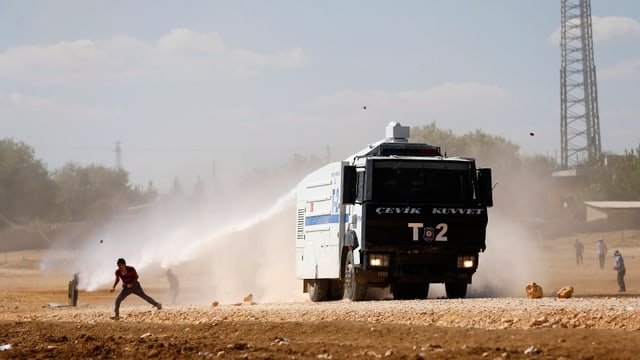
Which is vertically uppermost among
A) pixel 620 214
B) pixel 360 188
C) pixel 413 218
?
pixel 620 214

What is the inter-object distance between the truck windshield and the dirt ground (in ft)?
8.68

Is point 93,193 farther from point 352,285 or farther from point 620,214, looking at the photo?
point 352,285

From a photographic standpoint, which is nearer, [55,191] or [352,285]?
[352,285]

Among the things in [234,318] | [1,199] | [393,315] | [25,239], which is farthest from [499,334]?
[1,199]

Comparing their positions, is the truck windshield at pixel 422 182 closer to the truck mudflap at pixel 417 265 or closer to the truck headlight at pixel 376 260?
the truck mudflap at pixel 417 265

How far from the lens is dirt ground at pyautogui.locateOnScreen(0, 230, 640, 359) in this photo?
16.5 m

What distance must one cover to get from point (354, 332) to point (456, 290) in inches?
362

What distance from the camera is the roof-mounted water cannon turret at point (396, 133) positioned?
30.6m

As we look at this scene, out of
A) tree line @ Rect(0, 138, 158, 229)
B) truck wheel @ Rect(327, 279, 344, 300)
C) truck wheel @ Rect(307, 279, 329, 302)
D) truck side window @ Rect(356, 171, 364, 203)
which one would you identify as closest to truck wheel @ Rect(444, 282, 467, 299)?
truck wheel @ Rect(327, 279, 344, 300)

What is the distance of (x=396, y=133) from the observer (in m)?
30.6

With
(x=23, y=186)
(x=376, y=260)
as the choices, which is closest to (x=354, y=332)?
(x=376, y=260)

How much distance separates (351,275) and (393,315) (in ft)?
19.6

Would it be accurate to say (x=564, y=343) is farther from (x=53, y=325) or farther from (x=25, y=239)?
(x=25, y=239)

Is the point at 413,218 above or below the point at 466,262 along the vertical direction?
above
